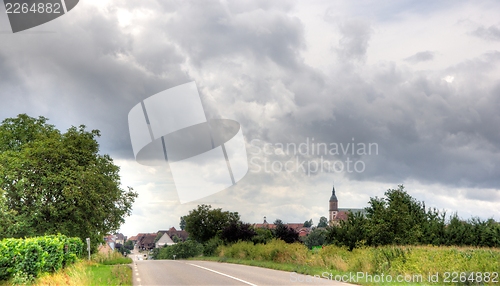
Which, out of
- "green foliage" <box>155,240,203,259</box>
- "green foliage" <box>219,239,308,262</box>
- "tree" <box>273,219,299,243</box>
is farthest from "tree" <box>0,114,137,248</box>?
"green foliage" <box>155,240,203,259</box>

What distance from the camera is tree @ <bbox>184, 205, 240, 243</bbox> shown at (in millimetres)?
66188

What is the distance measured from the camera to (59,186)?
1390 inches

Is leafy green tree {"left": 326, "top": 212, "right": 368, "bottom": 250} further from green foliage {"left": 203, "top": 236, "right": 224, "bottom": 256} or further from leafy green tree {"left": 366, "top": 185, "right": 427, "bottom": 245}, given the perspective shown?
green foliage {"left": 203, "top": 236, "right": 224, "bottom": 256}

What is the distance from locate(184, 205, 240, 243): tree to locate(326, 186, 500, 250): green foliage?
2707cm

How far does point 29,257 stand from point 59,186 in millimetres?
18243

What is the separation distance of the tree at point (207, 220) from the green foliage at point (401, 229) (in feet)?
88.8

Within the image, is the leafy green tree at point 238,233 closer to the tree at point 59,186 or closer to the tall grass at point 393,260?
the tree at point 59,186

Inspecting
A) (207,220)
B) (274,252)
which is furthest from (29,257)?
(207,220)

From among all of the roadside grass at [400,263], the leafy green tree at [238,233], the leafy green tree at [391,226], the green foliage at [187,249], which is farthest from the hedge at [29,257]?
the green foliage at [187,249]

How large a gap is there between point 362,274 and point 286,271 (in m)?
4.23

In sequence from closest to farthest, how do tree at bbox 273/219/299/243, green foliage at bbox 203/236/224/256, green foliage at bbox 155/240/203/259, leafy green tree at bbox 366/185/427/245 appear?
leafy green tree at bbox 366/185/427/245, tree at bbox 273/219/299/243, green foliage at bbox 203/236/224/256, green foliage at bbox 155/240/203/259

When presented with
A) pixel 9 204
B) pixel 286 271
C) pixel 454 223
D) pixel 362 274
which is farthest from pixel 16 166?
pixel 454 223

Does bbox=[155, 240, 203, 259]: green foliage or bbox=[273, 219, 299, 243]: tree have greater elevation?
bbox=[273, 219, 299, 243]: tree

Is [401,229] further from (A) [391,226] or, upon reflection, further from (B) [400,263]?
(B) [400,263]
